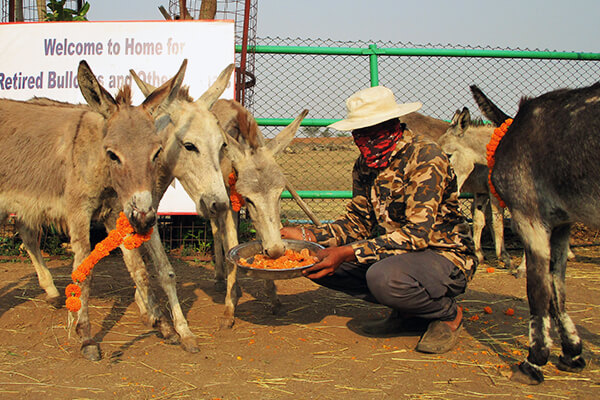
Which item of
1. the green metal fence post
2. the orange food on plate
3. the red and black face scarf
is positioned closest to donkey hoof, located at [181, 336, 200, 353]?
the orange food on plate

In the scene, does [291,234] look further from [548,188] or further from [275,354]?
[548,188]

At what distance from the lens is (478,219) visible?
6.94 m

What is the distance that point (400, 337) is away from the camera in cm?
389

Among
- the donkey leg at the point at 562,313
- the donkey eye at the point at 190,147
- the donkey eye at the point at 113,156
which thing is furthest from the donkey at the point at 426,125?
the donkey eye at the point at 113,156

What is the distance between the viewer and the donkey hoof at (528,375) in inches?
120

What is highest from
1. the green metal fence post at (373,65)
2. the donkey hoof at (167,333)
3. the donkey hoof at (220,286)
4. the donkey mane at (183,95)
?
the green metal fence post at (373,65)

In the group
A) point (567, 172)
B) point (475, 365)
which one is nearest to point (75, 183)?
point (475, 365)

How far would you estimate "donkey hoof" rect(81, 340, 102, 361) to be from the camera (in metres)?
3.40

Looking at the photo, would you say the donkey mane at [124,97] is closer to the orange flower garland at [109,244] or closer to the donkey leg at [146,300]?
the orange flower garland at [109,244]

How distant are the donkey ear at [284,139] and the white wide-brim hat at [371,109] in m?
0.58

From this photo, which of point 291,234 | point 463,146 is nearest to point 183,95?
point 291,234

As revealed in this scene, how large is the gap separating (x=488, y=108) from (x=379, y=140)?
92cm

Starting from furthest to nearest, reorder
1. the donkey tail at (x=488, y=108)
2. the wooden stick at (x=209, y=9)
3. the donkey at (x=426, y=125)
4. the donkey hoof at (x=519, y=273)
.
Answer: the donkey at (x=426, y=125)
the wooden stick at (x=209, y=9)
the donkey hoof at (x=519, y=273)
the donkey tail at (x=488, y=108)

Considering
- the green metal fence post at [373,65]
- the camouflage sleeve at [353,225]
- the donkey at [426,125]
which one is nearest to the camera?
the camouflage sleeve at [353,225]
